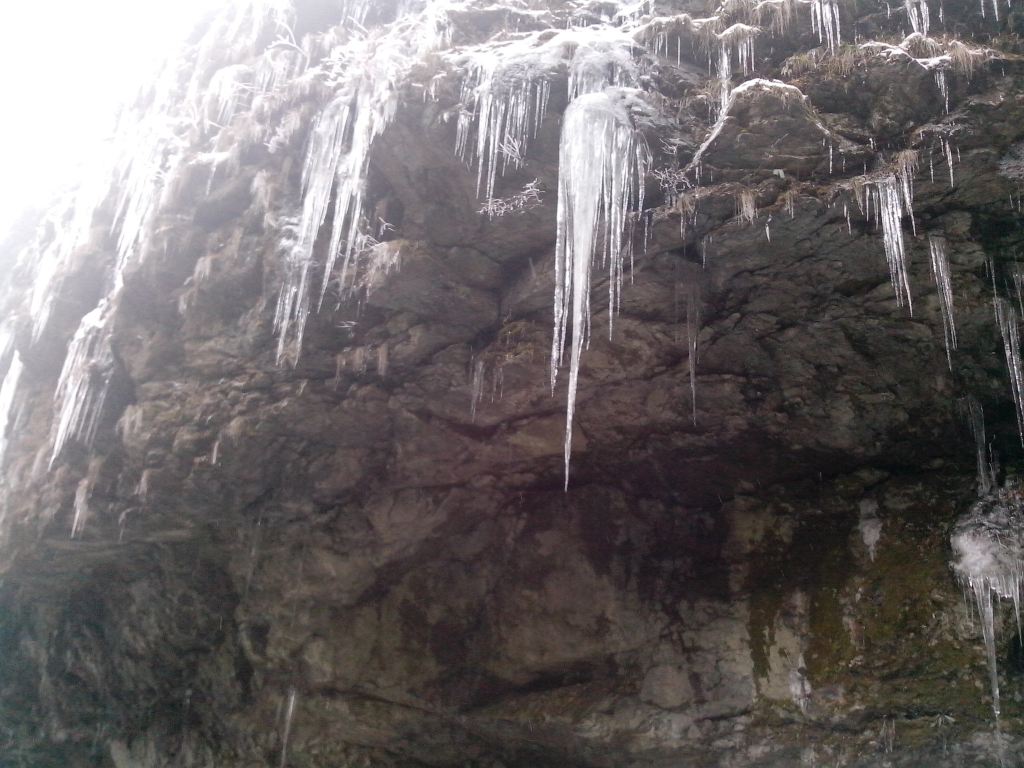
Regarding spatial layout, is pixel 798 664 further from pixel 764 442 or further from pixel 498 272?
pixel 498 272

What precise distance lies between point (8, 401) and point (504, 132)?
26.2 ft

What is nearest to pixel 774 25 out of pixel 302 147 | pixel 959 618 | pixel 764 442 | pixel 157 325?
pixel 764 442

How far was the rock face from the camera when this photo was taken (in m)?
6.27

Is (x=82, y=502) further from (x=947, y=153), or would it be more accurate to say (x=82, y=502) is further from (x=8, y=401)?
(x=947, y=153)

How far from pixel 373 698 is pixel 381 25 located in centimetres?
785

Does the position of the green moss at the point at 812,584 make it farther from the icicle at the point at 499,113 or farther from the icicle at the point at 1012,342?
the icicle at the point at 499,113

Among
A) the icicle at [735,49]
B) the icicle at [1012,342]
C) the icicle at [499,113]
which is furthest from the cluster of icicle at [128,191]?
the icicle at [1012,342]

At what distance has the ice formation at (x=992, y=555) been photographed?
262 inches

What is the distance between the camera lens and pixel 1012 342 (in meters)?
6.55

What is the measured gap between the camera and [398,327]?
→ 759cm

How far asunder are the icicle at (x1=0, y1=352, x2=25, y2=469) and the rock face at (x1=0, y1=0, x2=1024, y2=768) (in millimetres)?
85

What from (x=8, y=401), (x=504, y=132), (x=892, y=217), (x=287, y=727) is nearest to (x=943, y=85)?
(x=892, y=217)

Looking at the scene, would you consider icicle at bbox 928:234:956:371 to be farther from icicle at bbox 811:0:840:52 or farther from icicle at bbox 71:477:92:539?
icicle at bbox 71:477:92:539

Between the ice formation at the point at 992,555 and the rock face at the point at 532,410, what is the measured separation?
0.16m
